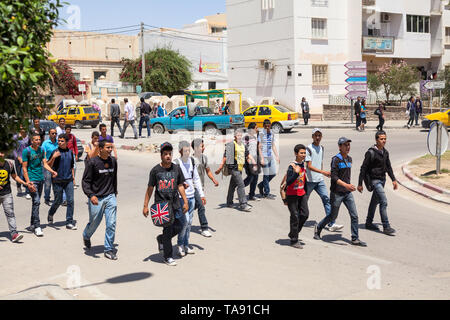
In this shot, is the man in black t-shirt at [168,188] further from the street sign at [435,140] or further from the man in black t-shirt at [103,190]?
the street sign at [435,140]

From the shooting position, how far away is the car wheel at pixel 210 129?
2746 centimetres

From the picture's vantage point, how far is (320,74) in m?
43.2

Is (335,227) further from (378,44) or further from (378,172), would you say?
(378,44)

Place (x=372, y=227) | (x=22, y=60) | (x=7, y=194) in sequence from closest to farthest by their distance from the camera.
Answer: (x=22, y=60), (x=7, y=194), (x=372, y=227)

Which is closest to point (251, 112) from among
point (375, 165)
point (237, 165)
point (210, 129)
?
point (210, 129)

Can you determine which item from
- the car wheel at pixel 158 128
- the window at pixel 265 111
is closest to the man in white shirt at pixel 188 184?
the window at pixel 265 111

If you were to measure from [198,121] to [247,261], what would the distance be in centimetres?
2064

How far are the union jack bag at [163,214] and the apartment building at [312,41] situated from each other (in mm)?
35370

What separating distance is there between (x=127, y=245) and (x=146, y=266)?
1284 mm

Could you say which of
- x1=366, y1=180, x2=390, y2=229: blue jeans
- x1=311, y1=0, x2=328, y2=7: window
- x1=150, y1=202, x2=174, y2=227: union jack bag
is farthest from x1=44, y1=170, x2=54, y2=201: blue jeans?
x1=311, y1=0, x2=328, y2=7: window

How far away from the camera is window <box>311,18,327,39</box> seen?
42375 mm

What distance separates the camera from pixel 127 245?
9.02 metres

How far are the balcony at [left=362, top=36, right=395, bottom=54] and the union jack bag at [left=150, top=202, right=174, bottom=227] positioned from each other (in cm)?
3979

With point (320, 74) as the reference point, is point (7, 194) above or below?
below
